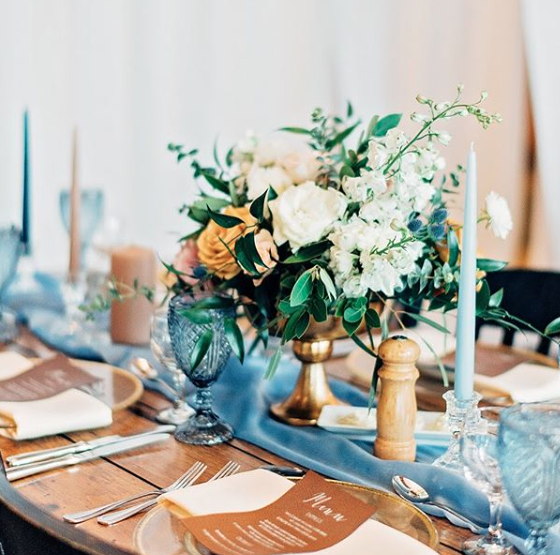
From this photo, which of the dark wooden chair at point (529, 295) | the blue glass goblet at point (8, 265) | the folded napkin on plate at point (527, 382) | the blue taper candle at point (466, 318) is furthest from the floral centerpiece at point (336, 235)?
the dark wooden chair at point (529, 295)

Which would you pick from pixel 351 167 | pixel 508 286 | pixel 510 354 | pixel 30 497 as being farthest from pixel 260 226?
pixel 508 286

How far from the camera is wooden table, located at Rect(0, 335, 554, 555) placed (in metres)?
0.78

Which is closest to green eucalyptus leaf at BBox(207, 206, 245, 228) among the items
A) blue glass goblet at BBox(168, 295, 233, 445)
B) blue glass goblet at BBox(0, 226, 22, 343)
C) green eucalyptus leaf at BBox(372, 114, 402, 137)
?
blue glass goblet at BBox(168, 295, 233, 445)

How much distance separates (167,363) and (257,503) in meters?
0.43

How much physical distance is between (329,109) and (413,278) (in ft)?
7.92

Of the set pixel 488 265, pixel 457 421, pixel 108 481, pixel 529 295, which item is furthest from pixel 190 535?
pixel 529 295

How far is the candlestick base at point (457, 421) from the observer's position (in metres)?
1.03

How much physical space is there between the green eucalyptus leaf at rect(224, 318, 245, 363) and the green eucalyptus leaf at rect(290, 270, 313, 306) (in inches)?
5.4

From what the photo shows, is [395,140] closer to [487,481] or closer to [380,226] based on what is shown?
[380,226]

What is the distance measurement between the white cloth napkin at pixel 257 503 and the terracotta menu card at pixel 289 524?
1cm

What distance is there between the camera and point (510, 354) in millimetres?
1716

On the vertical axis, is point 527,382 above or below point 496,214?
below

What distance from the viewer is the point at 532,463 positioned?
0.89 metres

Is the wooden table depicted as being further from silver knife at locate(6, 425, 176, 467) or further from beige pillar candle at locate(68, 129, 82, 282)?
beige pillar candle at locate(68, 129, 82, 282)
